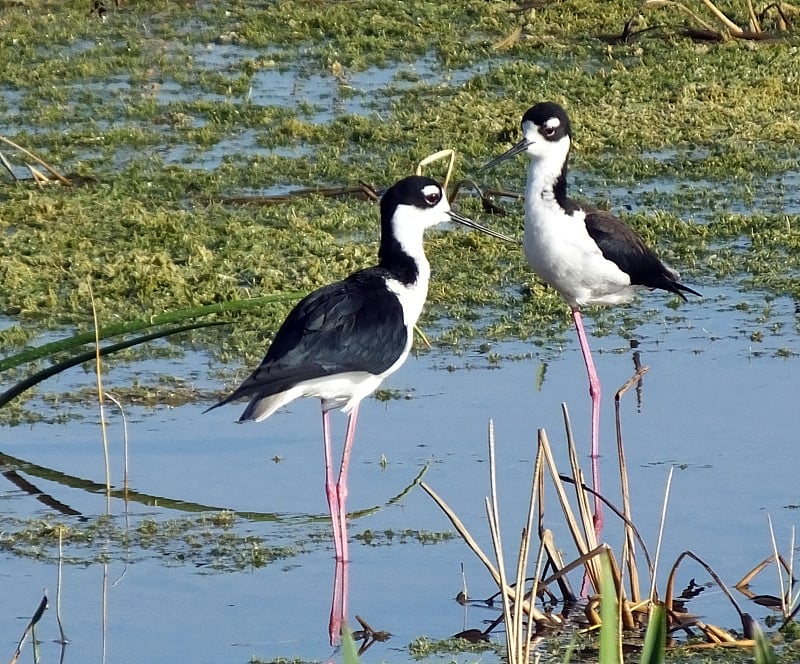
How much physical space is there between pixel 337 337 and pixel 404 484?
0.52 meters

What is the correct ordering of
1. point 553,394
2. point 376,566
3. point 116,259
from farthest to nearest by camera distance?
point 116,259 → point 553,394 → point 376,566

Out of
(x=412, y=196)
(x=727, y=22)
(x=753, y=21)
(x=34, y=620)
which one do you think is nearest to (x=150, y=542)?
(x=412, y=196)

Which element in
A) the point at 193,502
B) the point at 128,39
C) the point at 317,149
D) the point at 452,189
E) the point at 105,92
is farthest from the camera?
the point at 128,39

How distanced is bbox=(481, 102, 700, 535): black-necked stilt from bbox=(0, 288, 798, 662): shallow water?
0.26 metres

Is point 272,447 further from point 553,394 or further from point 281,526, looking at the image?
point 553,394

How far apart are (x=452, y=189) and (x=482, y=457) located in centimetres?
267

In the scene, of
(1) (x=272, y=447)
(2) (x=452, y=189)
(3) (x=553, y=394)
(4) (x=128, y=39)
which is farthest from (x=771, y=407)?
(4) (x=128, y=39)

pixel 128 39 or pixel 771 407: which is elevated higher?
pixel 128 39

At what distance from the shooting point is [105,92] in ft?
30.9

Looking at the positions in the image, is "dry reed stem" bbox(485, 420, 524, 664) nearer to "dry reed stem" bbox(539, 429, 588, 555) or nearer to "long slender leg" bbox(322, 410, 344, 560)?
"dry reed stem" bbox(539, 429, 588, 555)

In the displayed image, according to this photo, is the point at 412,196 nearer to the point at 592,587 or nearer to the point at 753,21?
the point at 592,587

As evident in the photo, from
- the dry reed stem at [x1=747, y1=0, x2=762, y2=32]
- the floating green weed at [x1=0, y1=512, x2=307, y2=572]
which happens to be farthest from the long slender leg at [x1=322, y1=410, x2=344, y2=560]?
the dry reed stem at [x1=747, y1=0, x2=762, y2=32]

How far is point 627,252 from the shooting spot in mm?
5906

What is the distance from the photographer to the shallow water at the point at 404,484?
4211mm
